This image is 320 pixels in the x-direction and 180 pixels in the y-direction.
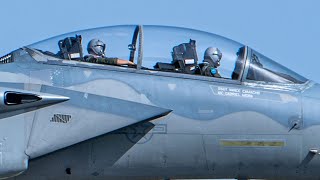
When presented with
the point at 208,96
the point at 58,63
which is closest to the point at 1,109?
the point at 58,63

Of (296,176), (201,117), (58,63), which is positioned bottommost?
(296,176)

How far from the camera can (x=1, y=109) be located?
10.2 m

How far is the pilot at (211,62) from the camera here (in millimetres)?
11073

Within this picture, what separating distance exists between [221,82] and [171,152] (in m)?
1.22

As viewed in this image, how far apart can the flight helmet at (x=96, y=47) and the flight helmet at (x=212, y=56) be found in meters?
1.48

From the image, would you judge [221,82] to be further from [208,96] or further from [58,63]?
[58,63]

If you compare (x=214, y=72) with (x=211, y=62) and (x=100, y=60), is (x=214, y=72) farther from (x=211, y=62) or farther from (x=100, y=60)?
(x=100, y=60)

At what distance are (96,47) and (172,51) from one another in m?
1.11

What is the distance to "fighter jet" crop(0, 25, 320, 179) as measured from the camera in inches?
407

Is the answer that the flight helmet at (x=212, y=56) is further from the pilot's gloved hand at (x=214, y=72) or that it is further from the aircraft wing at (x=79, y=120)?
the aircraft wing at (x=79, y=120)

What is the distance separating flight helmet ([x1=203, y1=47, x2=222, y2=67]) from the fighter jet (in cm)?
12

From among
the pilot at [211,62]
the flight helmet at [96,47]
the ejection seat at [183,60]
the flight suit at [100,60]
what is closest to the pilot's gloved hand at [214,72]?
the pilot at [211,62]

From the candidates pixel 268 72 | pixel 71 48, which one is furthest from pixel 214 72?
pixel 71 48

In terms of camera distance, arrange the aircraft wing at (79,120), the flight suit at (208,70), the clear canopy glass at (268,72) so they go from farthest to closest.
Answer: the clear canopy glass at (268,72)
the flight suit at (208,70)
the aircraft wing at (79,120)
